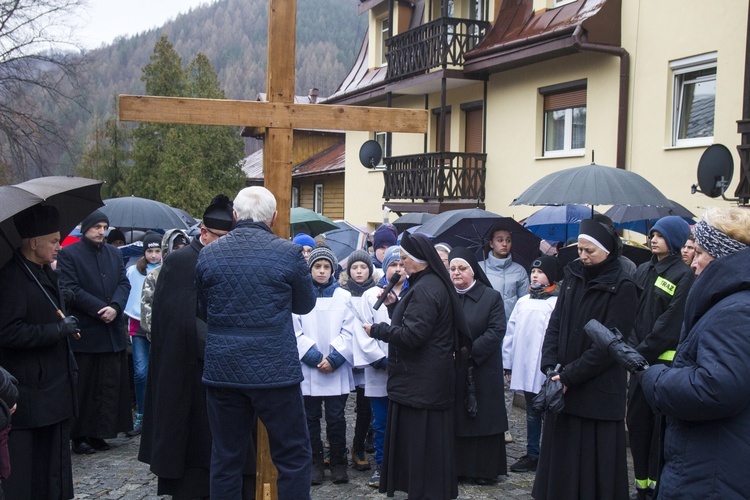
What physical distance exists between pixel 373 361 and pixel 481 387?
2.93 ft

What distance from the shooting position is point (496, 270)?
859 centimetres

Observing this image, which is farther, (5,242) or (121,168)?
(121,168)

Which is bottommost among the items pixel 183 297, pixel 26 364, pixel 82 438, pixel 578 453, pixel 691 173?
pixel 82 438

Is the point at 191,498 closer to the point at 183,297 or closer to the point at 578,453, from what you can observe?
the point at 183,297

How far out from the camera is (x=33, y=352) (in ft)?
16.1

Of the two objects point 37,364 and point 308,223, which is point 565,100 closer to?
point 308,223

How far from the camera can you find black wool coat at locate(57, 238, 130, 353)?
700 cm

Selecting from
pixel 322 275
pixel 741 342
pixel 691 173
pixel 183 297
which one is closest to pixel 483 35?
pixel 691 173

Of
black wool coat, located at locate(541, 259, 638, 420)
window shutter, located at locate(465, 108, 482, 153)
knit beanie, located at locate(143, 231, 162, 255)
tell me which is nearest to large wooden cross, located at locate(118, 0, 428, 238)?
black wool coat, located at locate(541, 259, 638, 420)

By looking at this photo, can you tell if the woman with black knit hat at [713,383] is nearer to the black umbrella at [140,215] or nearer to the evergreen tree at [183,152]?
the black umbrella at [140,215]

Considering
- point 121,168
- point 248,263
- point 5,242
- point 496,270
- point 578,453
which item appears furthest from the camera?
point 121,168

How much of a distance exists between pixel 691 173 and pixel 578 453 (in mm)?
9252

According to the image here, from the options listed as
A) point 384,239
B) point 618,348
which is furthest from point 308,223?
point 618,348

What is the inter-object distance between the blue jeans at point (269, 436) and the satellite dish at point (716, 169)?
9.14 metres
